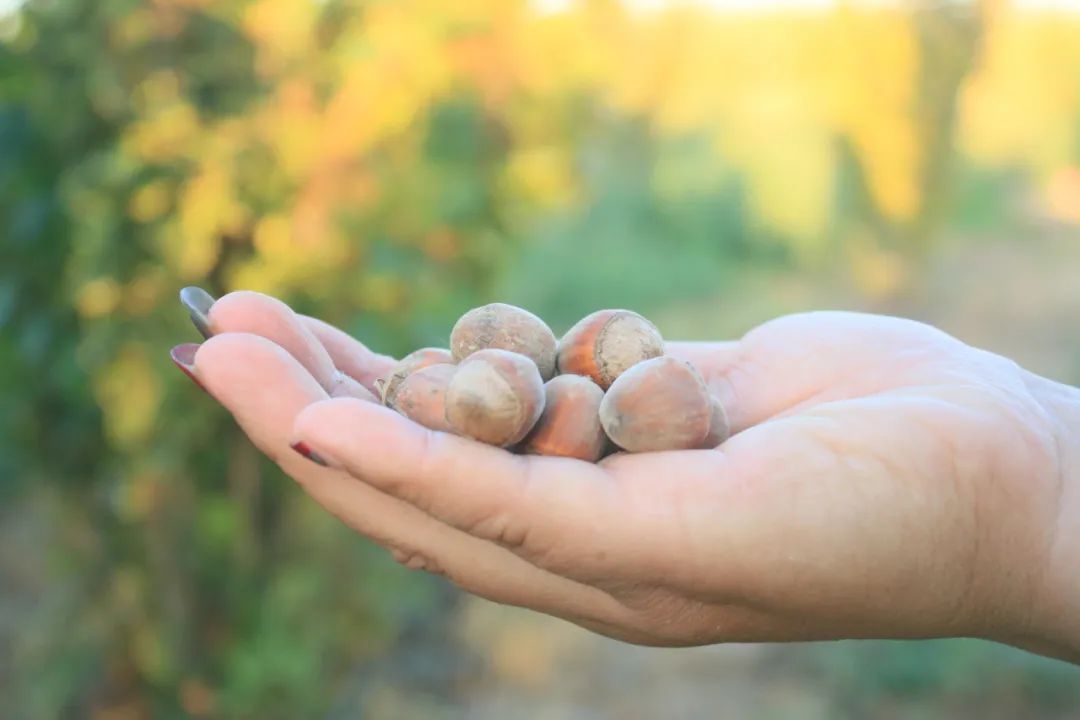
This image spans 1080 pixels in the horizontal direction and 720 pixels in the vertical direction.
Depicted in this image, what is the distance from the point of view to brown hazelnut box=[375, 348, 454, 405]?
1.91 metres

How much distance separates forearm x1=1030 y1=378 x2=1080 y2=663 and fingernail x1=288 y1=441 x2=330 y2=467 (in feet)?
4.17

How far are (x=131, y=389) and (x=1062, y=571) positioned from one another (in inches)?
88.1

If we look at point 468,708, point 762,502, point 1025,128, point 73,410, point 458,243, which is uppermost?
point 1025,128

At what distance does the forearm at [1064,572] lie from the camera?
5.82 ft

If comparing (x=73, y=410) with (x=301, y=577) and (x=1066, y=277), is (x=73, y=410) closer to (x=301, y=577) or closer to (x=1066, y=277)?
(x=301, y=577)

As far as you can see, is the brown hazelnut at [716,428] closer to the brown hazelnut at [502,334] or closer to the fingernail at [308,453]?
the brown hazelnut at [502,334]

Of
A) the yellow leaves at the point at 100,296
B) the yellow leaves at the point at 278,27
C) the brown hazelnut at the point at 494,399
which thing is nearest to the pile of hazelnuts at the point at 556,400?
the brown hazelnut at the point at 494,399

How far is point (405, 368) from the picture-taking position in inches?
76.9

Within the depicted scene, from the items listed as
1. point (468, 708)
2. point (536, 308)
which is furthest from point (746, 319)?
point (468, 708)

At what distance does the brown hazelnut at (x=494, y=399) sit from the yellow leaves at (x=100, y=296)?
1394mm

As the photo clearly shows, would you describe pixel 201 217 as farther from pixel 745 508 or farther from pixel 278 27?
pixel 745 508

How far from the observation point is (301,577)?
3.08m

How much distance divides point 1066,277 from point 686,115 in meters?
4.74

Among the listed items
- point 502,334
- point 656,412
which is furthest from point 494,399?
point 502,334
